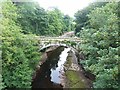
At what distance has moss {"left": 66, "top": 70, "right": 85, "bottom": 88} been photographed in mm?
16172

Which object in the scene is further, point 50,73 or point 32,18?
point 32,18

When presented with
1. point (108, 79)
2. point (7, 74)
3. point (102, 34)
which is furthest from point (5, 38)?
point (108, 79)

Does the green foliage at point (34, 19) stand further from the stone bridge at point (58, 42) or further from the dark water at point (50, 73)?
the dark water at point (50, 73)

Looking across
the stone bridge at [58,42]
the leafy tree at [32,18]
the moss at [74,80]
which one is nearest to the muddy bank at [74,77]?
the moss at [74,80]

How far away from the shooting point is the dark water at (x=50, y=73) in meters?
17.9

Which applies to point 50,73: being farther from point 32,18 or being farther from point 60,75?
point 32,18

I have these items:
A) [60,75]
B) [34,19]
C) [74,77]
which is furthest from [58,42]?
[74,77]

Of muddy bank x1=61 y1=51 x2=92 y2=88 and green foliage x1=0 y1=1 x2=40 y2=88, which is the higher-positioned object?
green foliage x1=0 y1=1 x2=40 y2=88

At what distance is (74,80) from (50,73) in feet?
15.9

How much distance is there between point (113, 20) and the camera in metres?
10.6

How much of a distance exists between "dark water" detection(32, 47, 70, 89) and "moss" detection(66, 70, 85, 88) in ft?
2.94

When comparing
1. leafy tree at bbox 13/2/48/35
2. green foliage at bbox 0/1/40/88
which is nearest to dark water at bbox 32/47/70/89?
leafy tree at bbox 13/2/48/35

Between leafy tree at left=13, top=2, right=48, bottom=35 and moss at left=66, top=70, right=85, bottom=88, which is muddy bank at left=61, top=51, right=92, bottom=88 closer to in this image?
moss at left=66, top=70, right=85, bottom=88

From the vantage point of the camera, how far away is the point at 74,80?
1719cm
